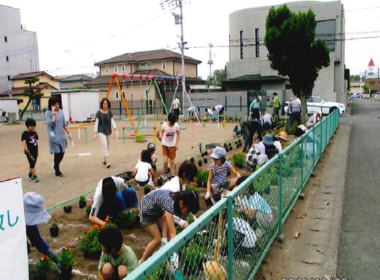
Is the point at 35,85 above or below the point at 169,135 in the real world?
above

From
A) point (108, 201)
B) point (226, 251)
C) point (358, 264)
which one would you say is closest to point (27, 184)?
point (108, 201)

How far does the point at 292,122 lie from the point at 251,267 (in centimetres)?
1216

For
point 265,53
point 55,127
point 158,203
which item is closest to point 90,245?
point 158,203

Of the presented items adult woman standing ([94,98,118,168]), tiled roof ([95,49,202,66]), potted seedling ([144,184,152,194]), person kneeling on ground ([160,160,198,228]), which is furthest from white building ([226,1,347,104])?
person kneeling on ground ([160,160,198,228])

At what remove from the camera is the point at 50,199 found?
630 centimetres

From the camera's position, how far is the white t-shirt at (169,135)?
24.0 feet

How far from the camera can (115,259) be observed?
121 inches

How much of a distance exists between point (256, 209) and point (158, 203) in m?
1.05

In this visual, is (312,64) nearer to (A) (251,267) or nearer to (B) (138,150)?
(B) (138,150)

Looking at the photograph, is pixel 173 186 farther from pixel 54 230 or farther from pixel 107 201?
pixel 54 230

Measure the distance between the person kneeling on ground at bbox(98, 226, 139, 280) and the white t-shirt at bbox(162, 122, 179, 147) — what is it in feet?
14.2

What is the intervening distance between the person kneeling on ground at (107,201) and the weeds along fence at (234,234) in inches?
75.8

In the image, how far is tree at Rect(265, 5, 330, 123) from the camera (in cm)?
1555

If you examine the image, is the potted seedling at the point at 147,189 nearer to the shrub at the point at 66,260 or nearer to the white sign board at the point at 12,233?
the shrub at the point at 66,260
